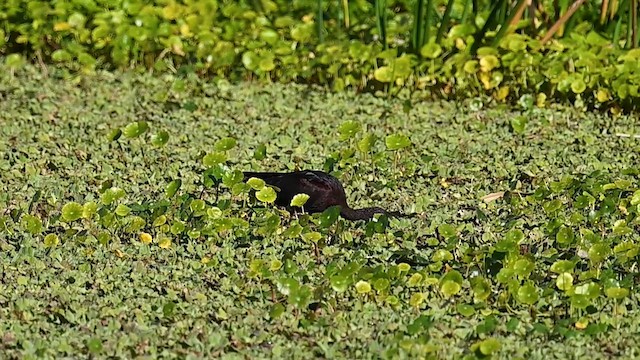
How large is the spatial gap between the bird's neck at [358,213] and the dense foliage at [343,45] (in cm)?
113

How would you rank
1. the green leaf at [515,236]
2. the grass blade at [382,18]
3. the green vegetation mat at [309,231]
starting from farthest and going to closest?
the grass blade at [382,18] → the green leaf at [515,236] → the green vegetation mat at [309,231]

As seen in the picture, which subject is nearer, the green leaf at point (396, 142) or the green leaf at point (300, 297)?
the green leaf at point (300, 297)

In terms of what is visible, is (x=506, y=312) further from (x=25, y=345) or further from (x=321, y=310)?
(x=25, y=345)

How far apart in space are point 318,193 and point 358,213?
0.43 feet

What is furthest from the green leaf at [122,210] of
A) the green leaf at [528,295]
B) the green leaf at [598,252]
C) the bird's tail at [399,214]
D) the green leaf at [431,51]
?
the green leaf at [431,51]

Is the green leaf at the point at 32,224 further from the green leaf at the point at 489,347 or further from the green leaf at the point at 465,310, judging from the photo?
the green leaf at the point at 489,347

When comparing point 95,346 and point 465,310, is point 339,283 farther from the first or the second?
point 95,346

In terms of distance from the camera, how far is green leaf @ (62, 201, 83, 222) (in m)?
3.60

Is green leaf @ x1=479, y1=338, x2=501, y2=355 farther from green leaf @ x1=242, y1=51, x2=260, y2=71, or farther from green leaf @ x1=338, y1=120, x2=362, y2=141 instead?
green leaf @ x1=242, y1=51, x2=260, y2=71

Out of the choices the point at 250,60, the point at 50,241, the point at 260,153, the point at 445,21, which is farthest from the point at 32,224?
the point at 445,21

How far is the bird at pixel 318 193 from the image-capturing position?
377cm

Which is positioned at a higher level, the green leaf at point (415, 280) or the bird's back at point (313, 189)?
the green leaf at point (415, 280)

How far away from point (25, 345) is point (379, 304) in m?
0.86

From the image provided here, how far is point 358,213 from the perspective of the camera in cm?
378
